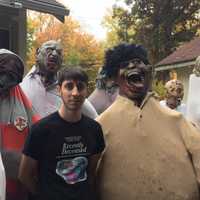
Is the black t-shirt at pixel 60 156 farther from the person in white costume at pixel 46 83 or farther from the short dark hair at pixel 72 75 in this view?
the person in white costume at pixel 46 83

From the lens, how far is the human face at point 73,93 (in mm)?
3289

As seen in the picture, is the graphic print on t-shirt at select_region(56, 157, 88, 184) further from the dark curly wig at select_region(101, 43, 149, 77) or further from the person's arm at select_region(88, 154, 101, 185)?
the dark curly wig at select_region(101, 43, 149, 77)

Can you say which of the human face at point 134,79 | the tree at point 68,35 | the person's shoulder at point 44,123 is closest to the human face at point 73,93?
the person's shoulder at point 44,123

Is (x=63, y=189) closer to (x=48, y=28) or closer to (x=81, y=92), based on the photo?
(x=81, y=92)

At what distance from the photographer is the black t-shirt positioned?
3186 millimetres

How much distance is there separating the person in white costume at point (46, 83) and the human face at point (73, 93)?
35.6 inches

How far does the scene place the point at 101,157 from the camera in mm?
3418

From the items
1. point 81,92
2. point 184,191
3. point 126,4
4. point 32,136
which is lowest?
point 184,191

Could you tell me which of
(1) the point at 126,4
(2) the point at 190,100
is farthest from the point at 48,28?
(2) the point at 190,100

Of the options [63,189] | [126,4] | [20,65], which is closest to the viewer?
[63,189]

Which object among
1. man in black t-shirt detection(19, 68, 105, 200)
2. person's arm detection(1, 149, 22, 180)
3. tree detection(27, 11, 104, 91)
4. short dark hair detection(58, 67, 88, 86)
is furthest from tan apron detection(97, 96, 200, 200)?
tree detection(27, 11, 104, 91)

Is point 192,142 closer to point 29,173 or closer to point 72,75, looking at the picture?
point 72,75

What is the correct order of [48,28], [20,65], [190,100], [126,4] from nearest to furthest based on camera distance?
1. [20,65]
2. [190,100]
3. [126,4]
4. [48,28]

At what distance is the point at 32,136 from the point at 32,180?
0.28 meters
